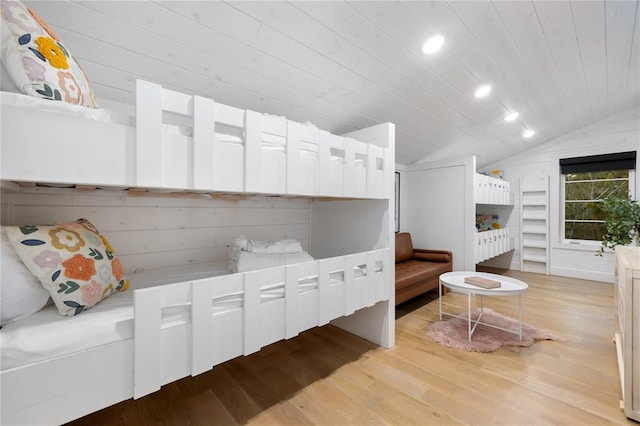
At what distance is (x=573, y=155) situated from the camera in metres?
4.24

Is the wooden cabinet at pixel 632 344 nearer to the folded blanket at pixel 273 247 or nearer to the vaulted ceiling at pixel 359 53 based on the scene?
the vaulted ceiling at pixel 359 53

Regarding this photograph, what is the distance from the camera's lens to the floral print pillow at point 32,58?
2.87 ft

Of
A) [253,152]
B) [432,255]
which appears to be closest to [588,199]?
[432,255]

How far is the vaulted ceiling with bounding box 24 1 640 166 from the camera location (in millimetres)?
1371

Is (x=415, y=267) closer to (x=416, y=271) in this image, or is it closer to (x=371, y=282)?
(x=416, y=271)

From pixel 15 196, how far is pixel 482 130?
4428mm

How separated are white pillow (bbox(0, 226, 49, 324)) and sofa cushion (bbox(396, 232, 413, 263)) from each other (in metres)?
3.27

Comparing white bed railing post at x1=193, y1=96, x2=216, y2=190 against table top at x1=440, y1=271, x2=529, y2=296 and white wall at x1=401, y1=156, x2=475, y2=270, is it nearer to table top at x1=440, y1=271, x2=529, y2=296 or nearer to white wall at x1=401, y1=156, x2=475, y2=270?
table top at x1=440, y1=271, x2=529, y2=296

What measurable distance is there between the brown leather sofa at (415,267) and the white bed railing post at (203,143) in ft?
7.01

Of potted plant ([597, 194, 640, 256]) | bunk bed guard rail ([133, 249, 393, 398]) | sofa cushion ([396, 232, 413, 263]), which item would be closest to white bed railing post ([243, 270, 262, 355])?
bunk bed guard rail ([133, 249, 393, 398])

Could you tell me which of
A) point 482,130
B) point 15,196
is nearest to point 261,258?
point 15,196

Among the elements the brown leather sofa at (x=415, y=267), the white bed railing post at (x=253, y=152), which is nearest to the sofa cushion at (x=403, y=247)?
the brown leather sofa at (x=415, y=267)

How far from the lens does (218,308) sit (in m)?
1.22

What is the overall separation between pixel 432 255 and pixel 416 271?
72cm
